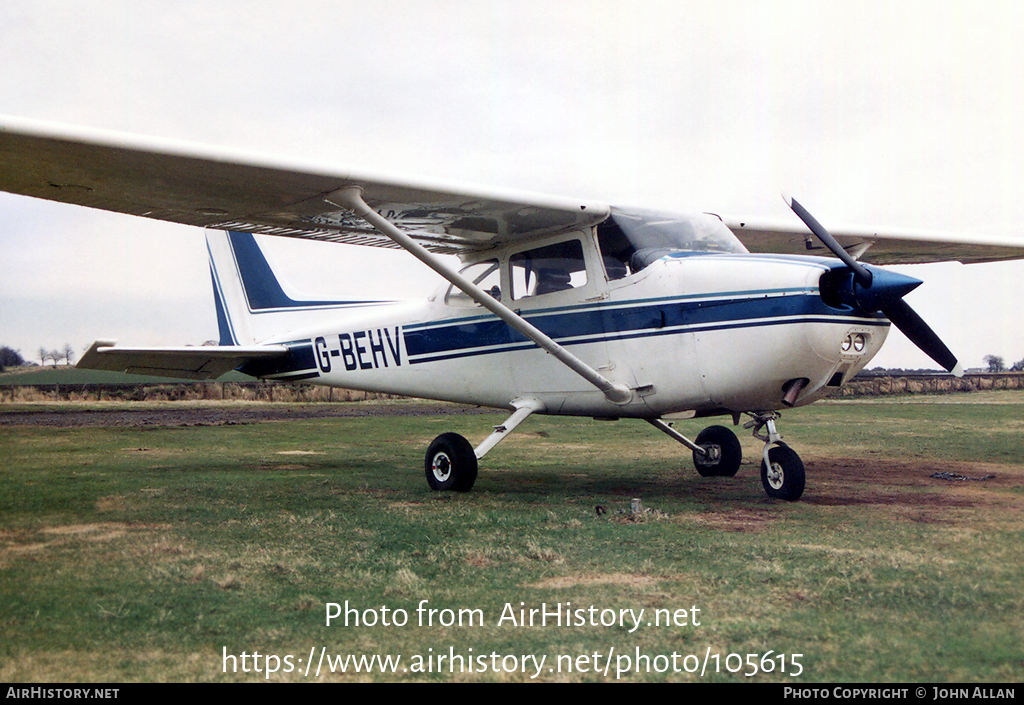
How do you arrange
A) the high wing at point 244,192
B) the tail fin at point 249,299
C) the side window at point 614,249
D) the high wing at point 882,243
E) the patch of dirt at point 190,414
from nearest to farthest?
1. the high wing at point 244,192
2. the side window at point 614,249
3. the high wing at point 882,243
4. the tail fin at point 249,299
5. the patch of dirt at point 190,414

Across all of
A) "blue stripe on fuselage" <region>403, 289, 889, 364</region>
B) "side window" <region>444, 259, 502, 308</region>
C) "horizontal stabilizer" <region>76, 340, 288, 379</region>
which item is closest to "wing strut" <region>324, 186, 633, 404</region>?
"blue stripe on fuselage" <region>403, 289, 889, 364</region>

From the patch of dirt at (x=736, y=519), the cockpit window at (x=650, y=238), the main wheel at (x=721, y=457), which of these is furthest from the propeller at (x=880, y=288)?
the main wheel at (x=721, y=457)

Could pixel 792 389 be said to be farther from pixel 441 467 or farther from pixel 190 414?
pixel 190 414

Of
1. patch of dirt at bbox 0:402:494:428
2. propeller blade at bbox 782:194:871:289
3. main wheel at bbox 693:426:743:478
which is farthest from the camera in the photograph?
patch of dirt at bbox 0:402:494:428

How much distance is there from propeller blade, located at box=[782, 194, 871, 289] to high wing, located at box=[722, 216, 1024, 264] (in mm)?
2635

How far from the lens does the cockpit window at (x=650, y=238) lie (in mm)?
6996

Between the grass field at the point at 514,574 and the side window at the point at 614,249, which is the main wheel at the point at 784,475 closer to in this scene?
the grass field at the point at 514,574

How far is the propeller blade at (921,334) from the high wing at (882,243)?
2.19 meters

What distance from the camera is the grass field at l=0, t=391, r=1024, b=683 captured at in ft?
9.69

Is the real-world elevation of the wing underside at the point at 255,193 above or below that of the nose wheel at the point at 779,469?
above

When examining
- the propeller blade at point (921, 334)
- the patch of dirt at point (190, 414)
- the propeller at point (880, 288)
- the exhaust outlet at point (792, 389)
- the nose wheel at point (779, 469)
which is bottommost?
the patch of dirt at point (190, 414)

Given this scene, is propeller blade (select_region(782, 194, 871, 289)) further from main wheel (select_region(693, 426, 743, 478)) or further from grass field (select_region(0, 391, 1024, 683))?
main wheel (select_region(693, 426, 743, 478))

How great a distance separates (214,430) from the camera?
579 inches
